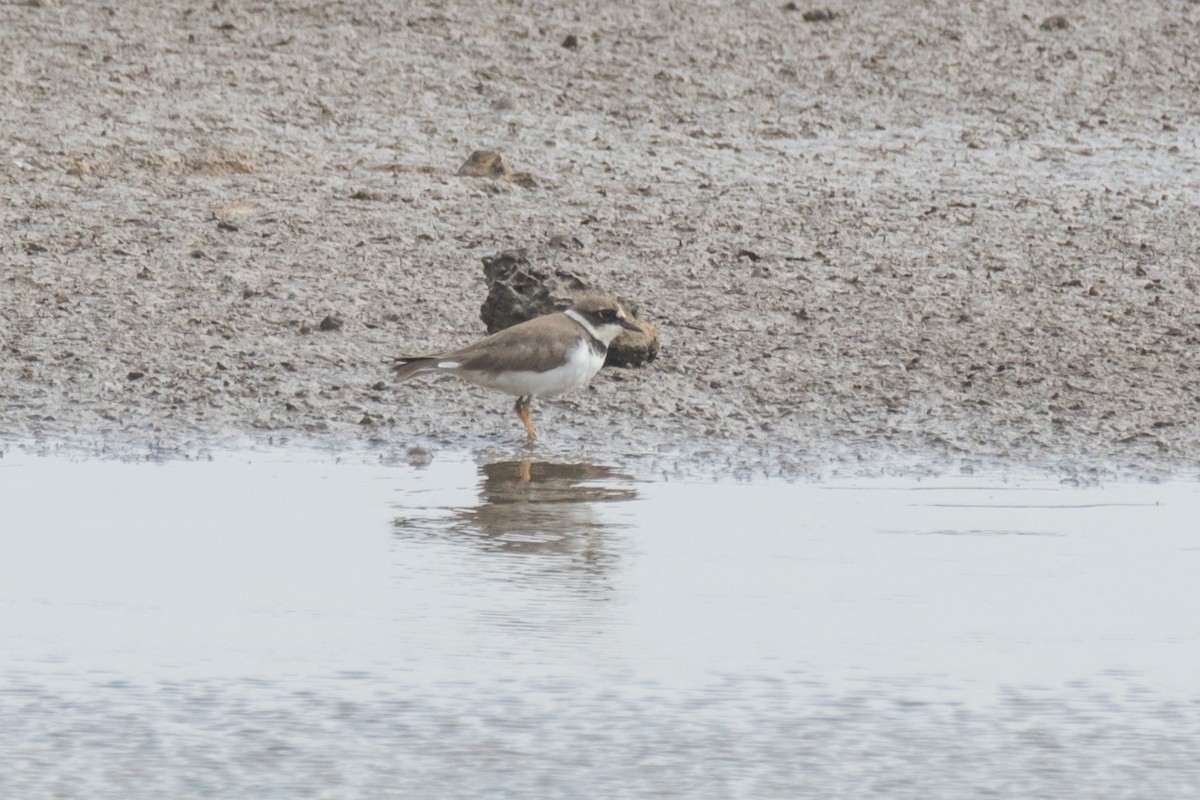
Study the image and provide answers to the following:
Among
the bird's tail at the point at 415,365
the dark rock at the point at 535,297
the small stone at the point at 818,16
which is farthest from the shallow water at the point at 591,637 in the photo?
the small stone at the point at 818,16

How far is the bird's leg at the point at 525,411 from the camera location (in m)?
8.30

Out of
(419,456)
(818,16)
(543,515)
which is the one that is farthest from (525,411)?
(818,16)

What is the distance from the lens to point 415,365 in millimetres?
8289

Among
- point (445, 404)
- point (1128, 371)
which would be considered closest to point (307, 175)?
point (445, 404)

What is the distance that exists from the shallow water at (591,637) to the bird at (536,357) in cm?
63

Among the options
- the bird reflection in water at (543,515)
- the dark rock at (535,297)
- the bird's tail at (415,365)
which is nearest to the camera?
the bird reflection in water at (543,515)

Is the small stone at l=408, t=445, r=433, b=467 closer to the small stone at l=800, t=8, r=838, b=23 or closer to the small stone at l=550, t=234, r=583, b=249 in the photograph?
the small stone at l=550, t=234, r=583, b=249

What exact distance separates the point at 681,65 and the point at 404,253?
4.30m

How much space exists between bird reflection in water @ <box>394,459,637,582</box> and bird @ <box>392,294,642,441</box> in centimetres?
38

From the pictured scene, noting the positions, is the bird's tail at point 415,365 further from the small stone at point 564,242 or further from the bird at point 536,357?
the small stone at point 564,242

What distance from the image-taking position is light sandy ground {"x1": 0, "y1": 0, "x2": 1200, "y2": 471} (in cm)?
865

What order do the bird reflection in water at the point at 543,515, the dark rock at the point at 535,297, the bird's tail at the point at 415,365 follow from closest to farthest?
the bird reflection in water at the point at 543,515 → the bird's tail at the point at 415,365 → the dark rock at the point at 535,297

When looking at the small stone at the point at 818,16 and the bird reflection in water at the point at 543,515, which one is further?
the small stone at the point at 818,16

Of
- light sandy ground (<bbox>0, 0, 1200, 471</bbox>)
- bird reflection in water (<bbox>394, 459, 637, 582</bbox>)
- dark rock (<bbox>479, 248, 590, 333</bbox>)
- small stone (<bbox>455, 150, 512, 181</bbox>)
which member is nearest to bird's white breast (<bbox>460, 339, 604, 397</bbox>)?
light sandy ground (<bbox>0, 0, 1200, 471</bbox>)
